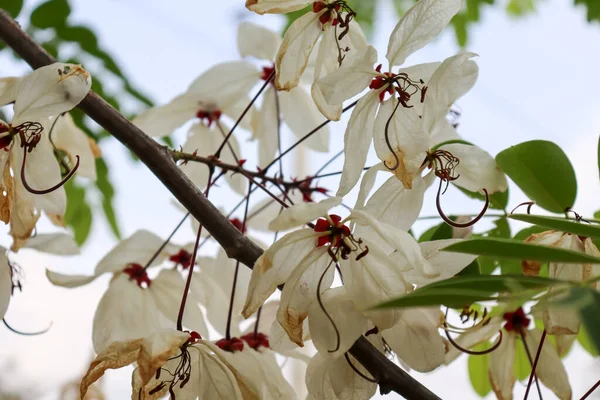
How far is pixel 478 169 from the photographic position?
0.42 meters

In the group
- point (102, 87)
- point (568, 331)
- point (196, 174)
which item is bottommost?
point (568, 331)

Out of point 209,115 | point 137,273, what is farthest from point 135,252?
point 209,115

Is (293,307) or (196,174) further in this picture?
(196,174)

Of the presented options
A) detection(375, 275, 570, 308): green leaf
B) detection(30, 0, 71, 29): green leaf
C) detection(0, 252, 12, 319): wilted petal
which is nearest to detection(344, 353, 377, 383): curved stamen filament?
detection(375, 275, 570, 308): green leaf

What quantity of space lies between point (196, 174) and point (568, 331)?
1.00ft

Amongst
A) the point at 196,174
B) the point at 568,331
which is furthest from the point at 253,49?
the point at 568,331

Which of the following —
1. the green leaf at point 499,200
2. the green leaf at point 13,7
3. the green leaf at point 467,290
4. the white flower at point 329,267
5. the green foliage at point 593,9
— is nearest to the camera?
the green leaf at point 467,290

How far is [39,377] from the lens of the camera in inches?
48.8

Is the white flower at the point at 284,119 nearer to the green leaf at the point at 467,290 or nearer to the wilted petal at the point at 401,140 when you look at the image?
the wilted petal at the point at 401,140

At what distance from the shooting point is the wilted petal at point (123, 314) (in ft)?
1.53

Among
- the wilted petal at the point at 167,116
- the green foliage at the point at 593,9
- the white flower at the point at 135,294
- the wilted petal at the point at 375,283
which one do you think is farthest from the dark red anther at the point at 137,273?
the green foliage at the point at 593,9

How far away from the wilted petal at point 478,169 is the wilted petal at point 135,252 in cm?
23

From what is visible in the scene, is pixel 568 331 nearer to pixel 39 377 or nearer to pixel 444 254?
pixel 444 254

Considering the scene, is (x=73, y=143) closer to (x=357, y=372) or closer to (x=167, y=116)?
(x=167, y=116)
